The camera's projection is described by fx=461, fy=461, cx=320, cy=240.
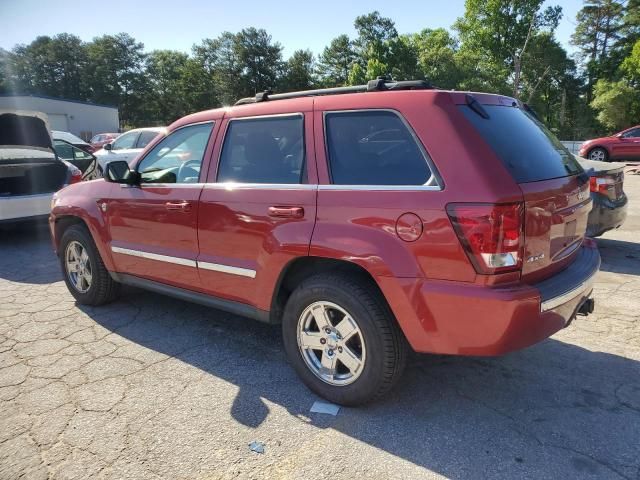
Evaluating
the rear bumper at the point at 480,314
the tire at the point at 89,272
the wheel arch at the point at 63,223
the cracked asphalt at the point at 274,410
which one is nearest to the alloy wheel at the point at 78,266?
the tire at the point at 89,272

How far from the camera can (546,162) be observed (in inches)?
106

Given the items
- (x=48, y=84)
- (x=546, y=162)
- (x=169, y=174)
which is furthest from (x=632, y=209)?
(x=48, y=84)

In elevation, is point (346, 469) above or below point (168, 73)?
below

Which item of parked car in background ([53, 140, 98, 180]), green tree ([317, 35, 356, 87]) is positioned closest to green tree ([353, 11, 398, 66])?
green tree ([317, 35, 356, 87])

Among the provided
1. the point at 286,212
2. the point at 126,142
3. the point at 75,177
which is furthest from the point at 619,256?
the point at 126,142

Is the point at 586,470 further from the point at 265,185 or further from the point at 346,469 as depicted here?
the point at 265,185

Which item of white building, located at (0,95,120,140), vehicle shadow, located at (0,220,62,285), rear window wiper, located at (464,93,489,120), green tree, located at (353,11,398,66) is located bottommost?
vehicle shadow, located at (0,220,62,285)

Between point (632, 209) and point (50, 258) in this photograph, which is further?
point (632, 209)

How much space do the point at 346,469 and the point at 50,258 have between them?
5883mm

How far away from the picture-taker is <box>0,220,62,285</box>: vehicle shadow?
565 centimetres

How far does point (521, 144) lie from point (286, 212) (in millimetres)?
1413

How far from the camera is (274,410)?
2.78 m

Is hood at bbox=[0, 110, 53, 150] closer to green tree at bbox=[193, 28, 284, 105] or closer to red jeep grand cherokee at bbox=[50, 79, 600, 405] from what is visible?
red jeep grand cherokee at bbox=[50, 79, 600, 405]

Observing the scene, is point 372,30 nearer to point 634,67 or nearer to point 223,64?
point 223,64
